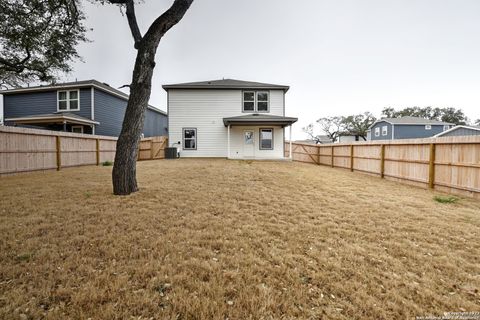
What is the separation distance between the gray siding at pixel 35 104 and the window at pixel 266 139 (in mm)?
13637

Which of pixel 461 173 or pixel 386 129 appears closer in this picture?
pixel 461 173

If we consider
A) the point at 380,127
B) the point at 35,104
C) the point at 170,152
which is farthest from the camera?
the point at 380,127

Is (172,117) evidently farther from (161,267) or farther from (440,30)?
(440,30)

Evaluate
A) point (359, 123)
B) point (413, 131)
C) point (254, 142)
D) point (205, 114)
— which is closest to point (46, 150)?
point (205, 114)

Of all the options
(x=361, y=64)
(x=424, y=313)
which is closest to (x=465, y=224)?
(x=424, y=313)

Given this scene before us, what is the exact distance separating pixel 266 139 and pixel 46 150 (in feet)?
41.5

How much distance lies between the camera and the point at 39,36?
9562mm

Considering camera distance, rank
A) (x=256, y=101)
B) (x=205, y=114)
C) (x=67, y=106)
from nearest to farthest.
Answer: (x=205, y=114) → (x=256, y=101) → (x=67, y=106)

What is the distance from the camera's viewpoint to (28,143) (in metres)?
8.56

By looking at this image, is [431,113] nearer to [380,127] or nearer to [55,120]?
[380,127]

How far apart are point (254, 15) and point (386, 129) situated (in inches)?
973

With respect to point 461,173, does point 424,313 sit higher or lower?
lower

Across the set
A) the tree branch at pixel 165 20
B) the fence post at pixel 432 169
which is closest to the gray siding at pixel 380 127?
the fence post at pixel 432 169

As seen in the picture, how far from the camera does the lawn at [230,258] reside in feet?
6.28
